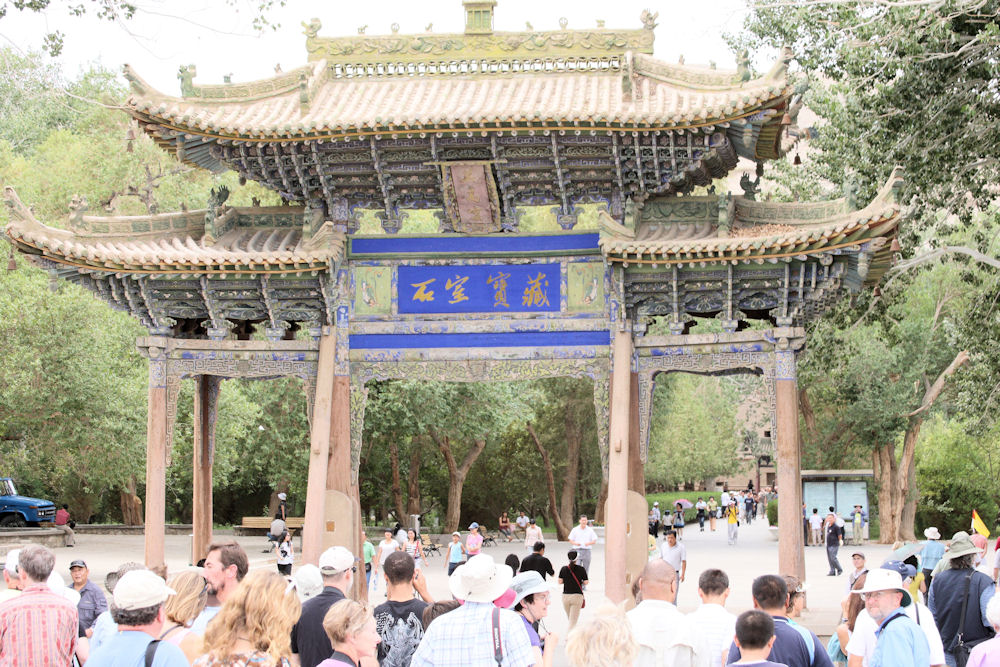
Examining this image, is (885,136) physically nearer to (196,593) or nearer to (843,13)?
(843,13)

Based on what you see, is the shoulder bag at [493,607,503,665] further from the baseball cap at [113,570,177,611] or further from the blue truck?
the blue truck

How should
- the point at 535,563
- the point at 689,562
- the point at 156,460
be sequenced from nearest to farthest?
the point at 535,563 → the point at 156,460 → the point at 689,562

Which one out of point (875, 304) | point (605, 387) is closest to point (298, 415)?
point (875, 304)

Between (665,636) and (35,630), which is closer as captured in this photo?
(665,636)

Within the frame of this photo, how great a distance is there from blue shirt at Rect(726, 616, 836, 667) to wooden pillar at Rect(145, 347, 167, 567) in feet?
32.9

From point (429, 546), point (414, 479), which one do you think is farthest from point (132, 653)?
point (414, 479)

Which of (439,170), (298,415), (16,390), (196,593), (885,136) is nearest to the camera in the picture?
(196,593)

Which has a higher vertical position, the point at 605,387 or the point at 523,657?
the point at 605,387

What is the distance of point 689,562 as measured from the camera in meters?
28.6

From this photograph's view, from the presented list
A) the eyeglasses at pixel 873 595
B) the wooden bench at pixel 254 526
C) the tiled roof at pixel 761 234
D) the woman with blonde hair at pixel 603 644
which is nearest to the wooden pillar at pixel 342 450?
the tiled roof at pixel 761 234

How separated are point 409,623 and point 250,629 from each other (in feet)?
5.40

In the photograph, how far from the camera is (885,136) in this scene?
52.0ft

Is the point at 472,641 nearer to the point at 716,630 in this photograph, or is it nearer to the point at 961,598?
the point at 716,630

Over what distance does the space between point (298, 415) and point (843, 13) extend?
1934 cm
